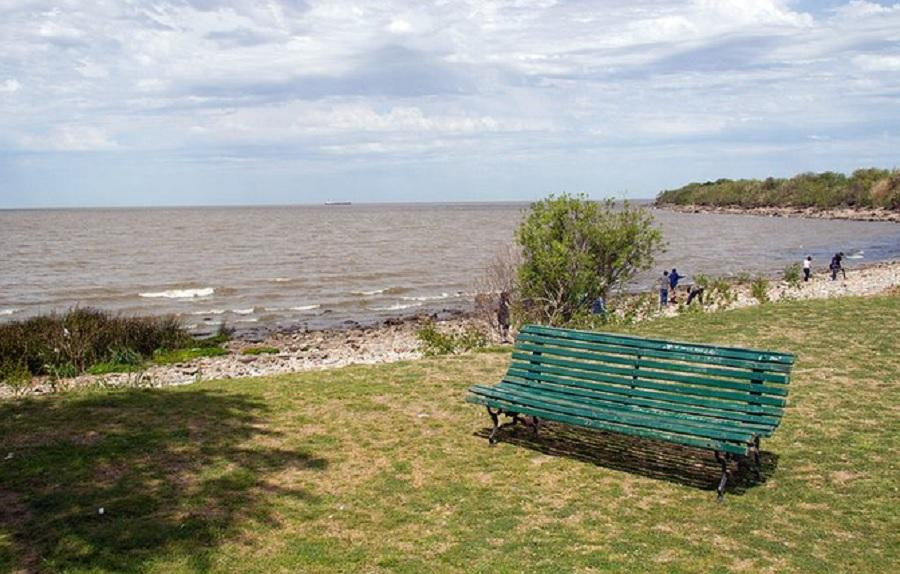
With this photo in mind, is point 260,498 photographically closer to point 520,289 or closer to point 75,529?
point 75,529

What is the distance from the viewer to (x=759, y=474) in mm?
6914

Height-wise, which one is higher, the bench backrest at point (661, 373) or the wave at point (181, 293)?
the bench backrest at point (661, 373)

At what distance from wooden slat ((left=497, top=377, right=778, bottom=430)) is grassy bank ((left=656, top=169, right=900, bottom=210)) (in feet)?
351

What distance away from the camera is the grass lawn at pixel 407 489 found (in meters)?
5.45

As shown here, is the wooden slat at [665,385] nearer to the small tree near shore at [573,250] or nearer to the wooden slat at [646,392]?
the wooden slat at [646,392]

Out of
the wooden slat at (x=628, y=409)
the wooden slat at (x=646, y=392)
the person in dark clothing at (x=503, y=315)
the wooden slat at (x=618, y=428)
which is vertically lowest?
the person in dark clothing at (x=503, y=315)

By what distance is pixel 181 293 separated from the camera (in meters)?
35.8

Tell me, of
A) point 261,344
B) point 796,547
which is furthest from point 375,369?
point 261,344

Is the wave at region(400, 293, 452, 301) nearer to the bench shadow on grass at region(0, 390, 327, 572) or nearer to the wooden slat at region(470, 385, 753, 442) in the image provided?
the bench shadow on grass at region(0, 390, 327, 572)

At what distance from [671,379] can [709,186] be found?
6311 inches

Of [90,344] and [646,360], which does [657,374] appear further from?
[90,344]

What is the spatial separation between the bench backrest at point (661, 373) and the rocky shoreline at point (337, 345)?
7202mm

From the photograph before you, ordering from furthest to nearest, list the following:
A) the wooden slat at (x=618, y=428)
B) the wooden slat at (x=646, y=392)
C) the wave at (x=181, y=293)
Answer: the wave at (x=181, y=293) < the wooden slat at (x=646, y=392) < the wooden slat at (x=618, y=428)

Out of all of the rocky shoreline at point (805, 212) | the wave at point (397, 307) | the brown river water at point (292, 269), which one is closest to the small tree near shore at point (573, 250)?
the brown river water at point (292, 269)
